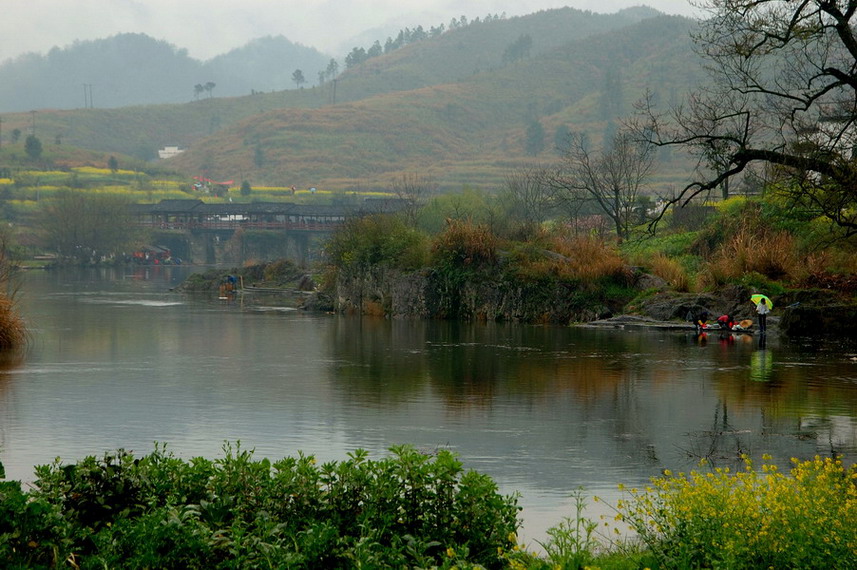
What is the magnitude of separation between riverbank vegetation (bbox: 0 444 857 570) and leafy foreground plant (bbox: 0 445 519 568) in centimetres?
1

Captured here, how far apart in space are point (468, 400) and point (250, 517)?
1080 centimetres

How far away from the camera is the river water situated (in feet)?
43.6

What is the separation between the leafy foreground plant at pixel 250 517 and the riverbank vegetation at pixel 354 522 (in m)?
0.01

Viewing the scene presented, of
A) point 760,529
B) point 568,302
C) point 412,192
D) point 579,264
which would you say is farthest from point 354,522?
point 412,192

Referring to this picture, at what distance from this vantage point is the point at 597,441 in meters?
14.4

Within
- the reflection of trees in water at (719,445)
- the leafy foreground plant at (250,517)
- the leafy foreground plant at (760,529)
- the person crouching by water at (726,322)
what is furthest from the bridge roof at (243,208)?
the leafy foreground plant at (760,529)

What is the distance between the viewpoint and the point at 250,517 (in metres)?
7.95

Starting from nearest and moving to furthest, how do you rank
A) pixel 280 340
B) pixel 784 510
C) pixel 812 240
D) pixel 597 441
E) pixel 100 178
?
pixel 784 510 < pixel 597 441 < pixel 280 340 < pixel 812 240 < pixel 100 178

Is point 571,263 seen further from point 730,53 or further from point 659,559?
point 659,559

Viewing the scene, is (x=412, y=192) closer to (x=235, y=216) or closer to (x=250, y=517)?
(x=235, y=216)

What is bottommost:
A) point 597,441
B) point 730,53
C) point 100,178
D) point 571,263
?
point 597,441

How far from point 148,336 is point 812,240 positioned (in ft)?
77.6

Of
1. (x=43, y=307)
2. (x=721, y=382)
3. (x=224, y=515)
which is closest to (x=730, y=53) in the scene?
(x=721, y=382)

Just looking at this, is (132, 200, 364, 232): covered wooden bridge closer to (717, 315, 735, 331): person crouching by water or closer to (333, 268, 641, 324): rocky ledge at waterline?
(333, 268, 641, 324): rocky ledge at waterline
